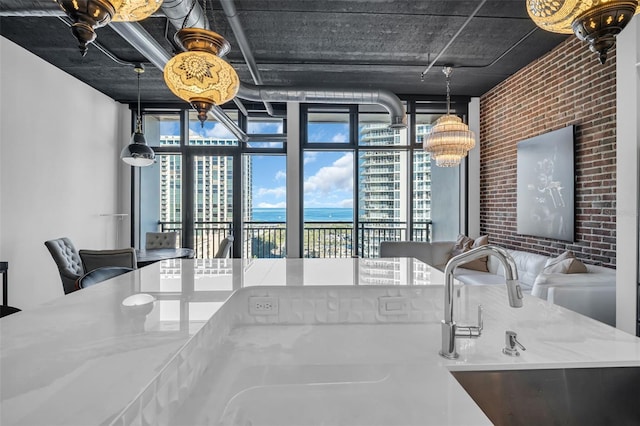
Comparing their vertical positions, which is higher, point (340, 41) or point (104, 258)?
point (340, 41)

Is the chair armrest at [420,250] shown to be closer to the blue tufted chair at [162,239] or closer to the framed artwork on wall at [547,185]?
the framed artwork on wall at [547,185]

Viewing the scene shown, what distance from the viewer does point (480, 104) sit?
17.7ft

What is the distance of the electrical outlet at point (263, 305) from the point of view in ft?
4.33

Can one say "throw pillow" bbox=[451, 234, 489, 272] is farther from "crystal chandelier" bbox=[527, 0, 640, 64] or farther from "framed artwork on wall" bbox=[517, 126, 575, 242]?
"crystal chandelier" bbox=[527, 0, 640, 64]

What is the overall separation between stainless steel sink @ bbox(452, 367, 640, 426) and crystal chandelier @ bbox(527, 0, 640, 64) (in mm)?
1135

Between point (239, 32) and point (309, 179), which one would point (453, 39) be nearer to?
point (239, 32)

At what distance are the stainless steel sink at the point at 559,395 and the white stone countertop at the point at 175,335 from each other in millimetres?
28

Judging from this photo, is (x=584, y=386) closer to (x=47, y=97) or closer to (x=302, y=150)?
(x=302, y=150)

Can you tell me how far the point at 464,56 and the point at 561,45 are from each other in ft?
3.06

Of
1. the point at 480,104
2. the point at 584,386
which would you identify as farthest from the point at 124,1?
the point at 480,104

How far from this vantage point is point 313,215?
222 inches

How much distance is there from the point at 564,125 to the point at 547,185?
629 mm

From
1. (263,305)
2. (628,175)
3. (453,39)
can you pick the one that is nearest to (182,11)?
(263,305)

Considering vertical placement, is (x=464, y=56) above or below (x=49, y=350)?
above
